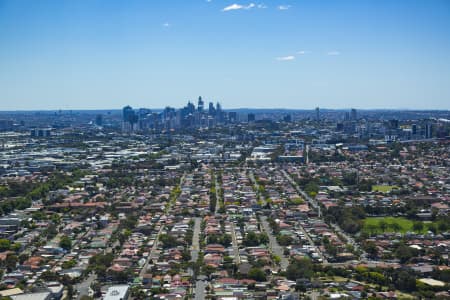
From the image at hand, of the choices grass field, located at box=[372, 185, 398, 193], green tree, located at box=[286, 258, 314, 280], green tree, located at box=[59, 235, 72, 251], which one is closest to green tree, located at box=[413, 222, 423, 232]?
green tree, located at box=[286, 258, 314, 280]

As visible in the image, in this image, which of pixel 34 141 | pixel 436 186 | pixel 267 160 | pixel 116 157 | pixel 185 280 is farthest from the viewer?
pixel 34 141

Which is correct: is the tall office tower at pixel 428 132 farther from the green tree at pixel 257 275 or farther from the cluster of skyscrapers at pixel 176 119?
the green tree at pixel 257 275

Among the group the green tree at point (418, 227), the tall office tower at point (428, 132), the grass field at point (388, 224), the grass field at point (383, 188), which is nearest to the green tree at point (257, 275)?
the grass field at point (388, 224)

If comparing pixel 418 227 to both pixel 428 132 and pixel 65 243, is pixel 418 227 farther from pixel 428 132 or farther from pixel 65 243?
pixel 428 132

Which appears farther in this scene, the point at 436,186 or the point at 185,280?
the point at 436,186

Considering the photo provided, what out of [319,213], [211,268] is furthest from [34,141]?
[211,268]

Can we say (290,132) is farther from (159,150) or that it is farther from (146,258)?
(146,258)

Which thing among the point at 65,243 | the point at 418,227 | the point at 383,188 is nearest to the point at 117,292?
the point at 65,243

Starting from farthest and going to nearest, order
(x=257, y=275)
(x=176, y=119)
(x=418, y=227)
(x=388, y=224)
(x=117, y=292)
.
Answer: (x=176, y=119) < (x=388, y=224) < (x=418, y=227) < (x=257, y=275) < (x=117, y=292)
